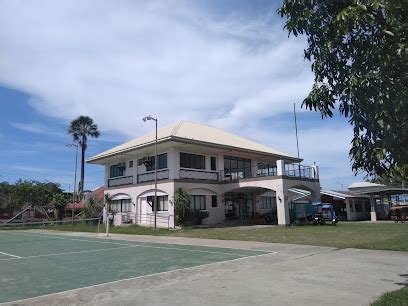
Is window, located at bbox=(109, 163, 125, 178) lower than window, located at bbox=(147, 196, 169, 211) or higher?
higher

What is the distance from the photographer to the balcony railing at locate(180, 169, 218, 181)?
34.5 metres

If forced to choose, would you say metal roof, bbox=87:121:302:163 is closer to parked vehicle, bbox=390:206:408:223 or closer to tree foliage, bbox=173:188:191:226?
tree foliage, bbox=173:188:191:226


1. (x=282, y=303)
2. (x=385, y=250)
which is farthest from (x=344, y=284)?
(x=385, y=250)

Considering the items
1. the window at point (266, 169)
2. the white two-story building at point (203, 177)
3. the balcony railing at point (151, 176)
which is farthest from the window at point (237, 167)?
the balcony railing at point (151, 176)

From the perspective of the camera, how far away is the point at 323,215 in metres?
33.4

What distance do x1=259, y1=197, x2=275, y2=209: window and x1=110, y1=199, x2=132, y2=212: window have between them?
12.7m

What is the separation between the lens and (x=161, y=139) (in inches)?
1275

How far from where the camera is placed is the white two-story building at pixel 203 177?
33.4 m

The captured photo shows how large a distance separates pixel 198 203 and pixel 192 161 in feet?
11.8

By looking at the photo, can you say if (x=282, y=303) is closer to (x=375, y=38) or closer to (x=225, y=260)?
(x=375, y=38)

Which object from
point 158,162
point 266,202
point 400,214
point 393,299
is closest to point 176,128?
point 158,162

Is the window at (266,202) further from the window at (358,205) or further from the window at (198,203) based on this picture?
the window at (358,205)

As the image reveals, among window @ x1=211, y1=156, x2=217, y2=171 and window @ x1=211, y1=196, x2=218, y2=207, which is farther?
window @ x1=211, y1=156, x2=217, y2=171

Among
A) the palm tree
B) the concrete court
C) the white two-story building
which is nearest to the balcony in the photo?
the white two-story building
